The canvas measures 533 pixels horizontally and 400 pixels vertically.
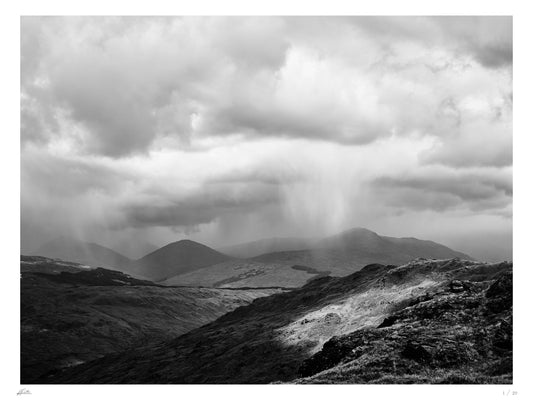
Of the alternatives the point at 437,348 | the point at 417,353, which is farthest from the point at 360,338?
the point at 437,348

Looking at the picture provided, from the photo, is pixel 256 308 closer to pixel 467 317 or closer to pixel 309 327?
pixel 309 327

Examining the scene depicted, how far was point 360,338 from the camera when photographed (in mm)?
69375

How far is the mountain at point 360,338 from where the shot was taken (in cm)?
5641

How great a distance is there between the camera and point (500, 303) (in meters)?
67.6

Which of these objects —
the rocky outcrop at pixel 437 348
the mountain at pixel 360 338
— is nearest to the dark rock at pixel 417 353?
the rocky outcrop at pixel 437 348

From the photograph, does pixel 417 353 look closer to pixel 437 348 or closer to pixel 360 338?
pixel 437 348

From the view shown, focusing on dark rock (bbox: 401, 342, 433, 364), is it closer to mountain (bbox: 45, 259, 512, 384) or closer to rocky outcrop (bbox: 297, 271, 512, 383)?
rocky outcrop (bbox: 297, 271, 512, 383)

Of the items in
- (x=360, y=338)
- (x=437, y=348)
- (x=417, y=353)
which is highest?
(x=437, y=348)

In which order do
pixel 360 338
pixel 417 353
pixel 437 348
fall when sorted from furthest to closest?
pixel 360 338
pixel 437 348
pixel 417 353

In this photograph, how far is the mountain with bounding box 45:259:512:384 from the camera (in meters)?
56.4

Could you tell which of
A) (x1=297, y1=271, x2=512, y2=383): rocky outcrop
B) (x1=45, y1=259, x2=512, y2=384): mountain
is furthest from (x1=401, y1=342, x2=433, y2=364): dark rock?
(x1=45, y1=259, x2=512, y2=384): mountain

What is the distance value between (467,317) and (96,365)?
486ft

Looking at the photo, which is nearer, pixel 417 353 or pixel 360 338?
pixel 417 353
